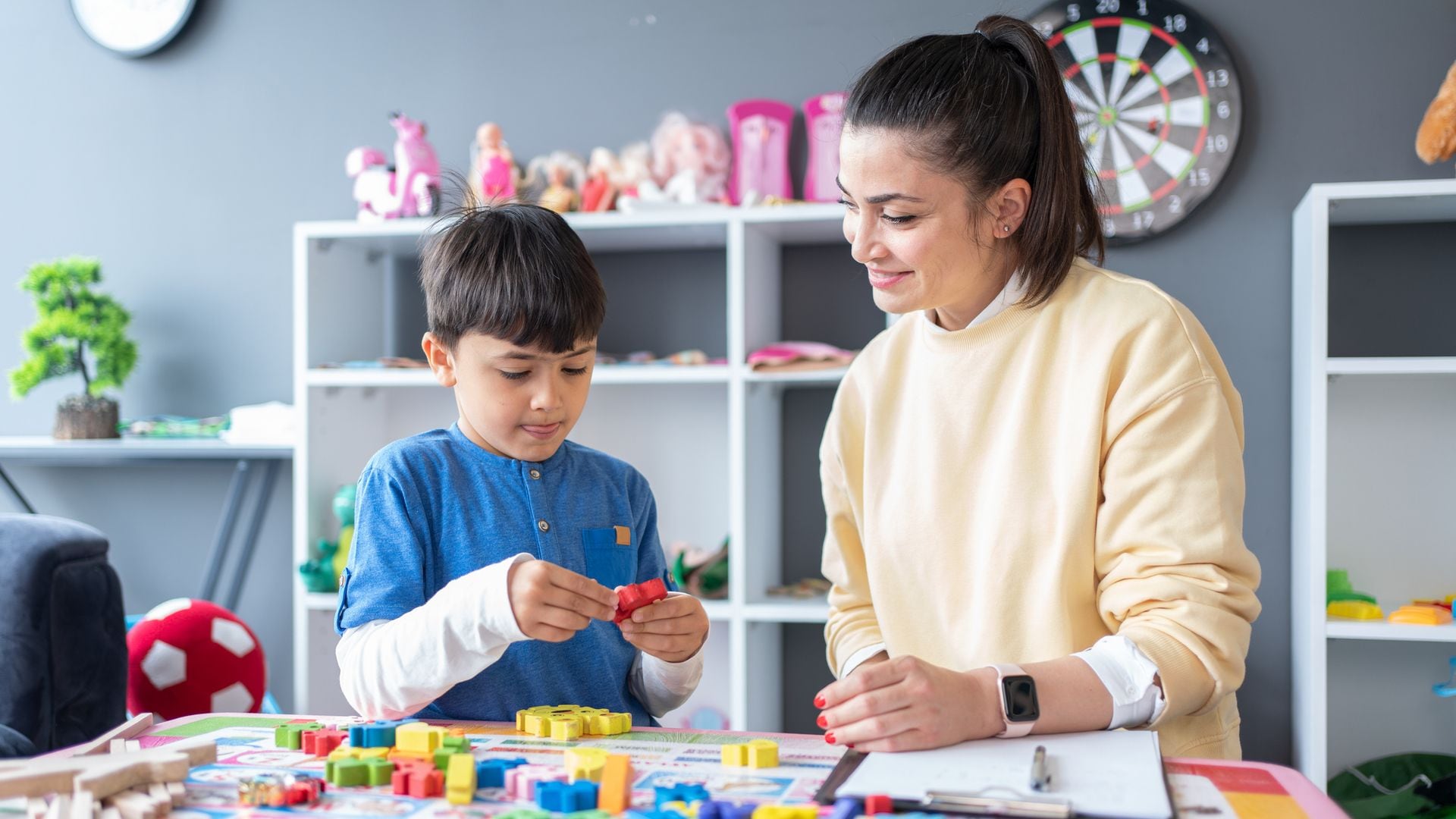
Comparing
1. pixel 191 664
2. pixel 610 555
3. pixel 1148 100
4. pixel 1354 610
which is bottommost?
pixel 191 664

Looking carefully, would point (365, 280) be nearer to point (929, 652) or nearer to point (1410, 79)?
point (929, 652)

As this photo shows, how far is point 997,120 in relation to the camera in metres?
1.11

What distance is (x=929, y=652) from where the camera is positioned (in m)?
1.18

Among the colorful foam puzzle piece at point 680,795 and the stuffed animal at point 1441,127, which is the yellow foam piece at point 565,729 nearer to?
the colorful foam puzzle piece at point 680,795

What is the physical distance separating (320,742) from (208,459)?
238 cm

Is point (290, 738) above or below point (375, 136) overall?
below

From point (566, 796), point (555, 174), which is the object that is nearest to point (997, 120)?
point (566, 796)

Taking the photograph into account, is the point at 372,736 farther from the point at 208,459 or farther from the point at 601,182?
the point at 208,459

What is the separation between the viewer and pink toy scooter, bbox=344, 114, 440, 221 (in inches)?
105

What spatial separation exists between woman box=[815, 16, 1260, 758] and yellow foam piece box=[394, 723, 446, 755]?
1.11ft

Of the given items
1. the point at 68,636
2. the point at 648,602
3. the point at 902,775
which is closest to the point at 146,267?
the point at 68,636

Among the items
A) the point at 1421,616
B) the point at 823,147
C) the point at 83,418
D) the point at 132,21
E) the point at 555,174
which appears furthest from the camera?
the point at 132,21

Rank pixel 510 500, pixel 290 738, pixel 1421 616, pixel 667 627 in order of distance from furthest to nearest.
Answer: pixel 1421 616
pixel 510 500
pixel 667 627
pixel 290 738

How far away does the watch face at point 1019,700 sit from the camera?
90 cm
